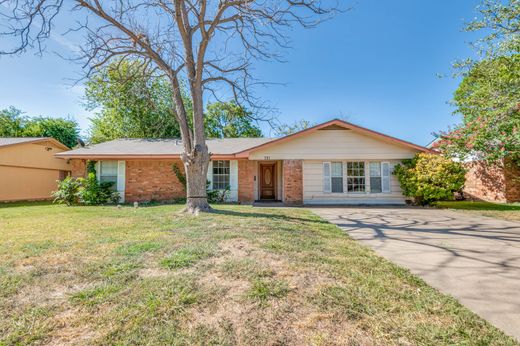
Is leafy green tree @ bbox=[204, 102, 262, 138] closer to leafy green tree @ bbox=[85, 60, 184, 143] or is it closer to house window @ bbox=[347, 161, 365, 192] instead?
leafy green tree @ bbox=[85, 60, 184, 143]

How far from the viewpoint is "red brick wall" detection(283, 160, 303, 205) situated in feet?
40.3

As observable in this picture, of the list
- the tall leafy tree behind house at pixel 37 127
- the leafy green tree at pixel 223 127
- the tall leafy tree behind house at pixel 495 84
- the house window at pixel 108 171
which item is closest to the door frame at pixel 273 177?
the house window at pixel 108 171

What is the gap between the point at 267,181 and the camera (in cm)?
1595

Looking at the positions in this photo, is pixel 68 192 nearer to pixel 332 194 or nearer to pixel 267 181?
pixel 267 181

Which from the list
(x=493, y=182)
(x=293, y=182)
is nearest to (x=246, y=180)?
(x=293, y=182)

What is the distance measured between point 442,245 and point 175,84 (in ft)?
28.4

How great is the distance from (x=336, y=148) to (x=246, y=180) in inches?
192

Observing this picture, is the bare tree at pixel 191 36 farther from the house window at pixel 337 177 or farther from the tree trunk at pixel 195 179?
the house window at pixel 337 177

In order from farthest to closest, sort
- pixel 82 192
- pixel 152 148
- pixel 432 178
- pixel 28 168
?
pixel 28 168 → pixel 152 148 → pixel 82 192 → pixel 432 178

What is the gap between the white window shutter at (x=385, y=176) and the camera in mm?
12281

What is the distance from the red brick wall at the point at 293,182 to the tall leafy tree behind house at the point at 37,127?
2448cm

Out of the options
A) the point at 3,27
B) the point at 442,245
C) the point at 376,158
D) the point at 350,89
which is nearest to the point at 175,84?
the point at 3,27

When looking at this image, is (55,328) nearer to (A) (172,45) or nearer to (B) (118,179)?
(A) (172,45)

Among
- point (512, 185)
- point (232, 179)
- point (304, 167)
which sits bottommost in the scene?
point (512, 185)
